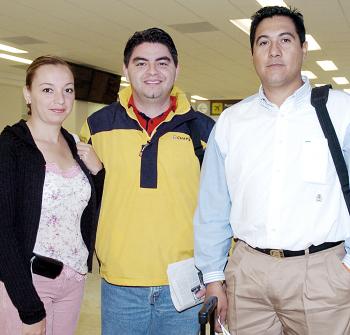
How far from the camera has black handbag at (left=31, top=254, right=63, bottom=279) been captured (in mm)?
1702

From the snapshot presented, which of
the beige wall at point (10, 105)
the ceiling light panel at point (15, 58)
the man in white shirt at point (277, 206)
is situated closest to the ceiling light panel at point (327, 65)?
the ceiling light panel at point (15, 58)

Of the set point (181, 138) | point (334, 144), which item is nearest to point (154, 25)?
point (181, 138)

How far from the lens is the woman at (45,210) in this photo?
1.63 m

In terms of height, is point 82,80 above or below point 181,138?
above

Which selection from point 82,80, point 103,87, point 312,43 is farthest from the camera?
point 103,87

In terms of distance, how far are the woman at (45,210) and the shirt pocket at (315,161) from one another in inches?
31.4

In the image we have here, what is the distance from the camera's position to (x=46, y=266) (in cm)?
173

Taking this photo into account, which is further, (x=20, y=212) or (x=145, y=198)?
(x=145, y=198)

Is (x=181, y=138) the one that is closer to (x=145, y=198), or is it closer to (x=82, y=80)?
(x=145, y=198)

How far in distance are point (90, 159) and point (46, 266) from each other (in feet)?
1.47

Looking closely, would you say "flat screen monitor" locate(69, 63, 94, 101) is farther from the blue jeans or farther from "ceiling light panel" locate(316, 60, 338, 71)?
the blue jeans

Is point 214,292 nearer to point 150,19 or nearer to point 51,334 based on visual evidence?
point 51,334

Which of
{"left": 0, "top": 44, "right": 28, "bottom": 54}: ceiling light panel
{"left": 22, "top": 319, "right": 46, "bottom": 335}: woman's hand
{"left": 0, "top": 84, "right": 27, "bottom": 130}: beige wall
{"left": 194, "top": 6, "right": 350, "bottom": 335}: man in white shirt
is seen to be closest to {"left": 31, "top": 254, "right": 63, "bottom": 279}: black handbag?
{"left": 22, "top": 319, "right": 46, "bottom": 335}: woman's hand

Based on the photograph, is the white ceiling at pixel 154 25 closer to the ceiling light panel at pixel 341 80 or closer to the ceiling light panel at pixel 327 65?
the ceiling light panel at pixel 327 65
